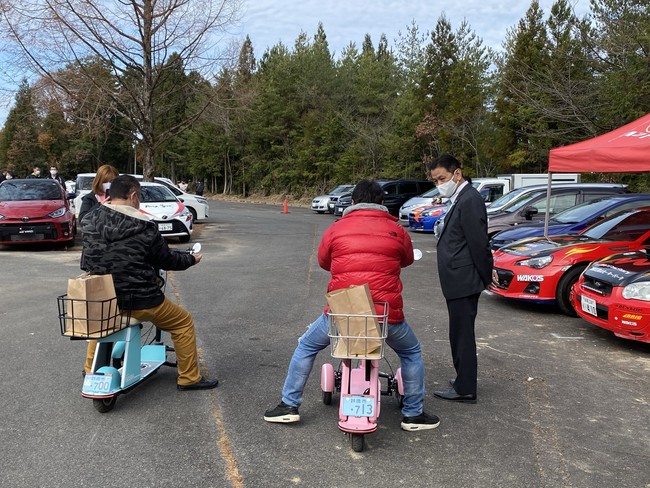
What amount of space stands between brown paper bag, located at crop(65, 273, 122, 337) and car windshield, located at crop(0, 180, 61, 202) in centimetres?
1147

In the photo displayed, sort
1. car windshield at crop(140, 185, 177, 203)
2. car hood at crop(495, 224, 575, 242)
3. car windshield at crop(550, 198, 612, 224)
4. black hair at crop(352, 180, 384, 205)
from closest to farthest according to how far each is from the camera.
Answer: black hair at crop(352, 180, 384, 205) < car hood at crop(495, 224, 575, 242) < car windshield at crop(550, 198, 612, 224) < car windshield at crop(140, 185, 177, 203)

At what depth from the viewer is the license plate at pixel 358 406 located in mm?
3654

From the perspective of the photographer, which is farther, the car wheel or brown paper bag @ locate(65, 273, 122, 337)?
the car wheel

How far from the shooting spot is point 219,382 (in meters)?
4.99

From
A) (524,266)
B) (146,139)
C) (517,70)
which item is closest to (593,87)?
(517,70)

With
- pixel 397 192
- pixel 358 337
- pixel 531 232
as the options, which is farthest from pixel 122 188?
pixel 397 192

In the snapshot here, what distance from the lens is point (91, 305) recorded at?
4043 millimetres

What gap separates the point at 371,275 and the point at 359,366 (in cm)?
58

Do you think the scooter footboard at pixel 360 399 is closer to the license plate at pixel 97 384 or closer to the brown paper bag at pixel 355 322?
the brown paper bag at pixel 355 322

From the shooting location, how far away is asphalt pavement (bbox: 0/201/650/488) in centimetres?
347

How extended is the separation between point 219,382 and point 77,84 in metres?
17.6

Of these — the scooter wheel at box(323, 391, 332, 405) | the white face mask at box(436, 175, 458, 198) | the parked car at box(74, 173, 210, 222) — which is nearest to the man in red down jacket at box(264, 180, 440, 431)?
the scooter wheel at box(323, 391, 332, 405)

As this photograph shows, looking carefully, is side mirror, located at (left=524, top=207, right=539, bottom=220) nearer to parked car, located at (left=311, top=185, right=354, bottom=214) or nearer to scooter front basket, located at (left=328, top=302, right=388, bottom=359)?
scooter front basket, located at (left=328, top=302, right=388, bottom=359)

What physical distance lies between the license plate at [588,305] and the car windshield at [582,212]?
389 cm
